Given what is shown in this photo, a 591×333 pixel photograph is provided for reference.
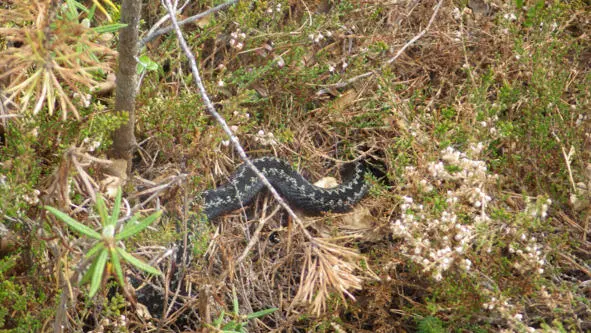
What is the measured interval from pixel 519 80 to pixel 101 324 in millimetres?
4318

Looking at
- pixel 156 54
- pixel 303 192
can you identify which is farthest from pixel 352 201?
pixel 156 54

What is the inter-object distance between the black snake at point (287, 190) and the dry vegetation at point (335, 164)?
12cm

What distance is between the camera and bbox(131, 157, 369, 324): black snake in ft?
18.3

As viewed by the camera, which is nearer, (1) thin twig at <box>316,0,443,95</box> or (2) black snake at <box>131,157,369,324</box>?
(2) black snake at <box>131,157,369,324</box>

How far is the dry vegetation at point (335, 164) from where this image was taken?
383 centimetres

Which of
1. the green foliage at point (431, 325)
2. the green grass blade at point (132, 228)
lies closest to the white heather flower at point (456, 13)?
the green foliage at point (431, 325)

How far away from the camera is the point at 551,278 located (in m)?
4.69

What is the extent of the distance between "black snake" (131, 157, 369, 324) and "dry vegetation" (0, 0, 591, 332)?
0.38 ft

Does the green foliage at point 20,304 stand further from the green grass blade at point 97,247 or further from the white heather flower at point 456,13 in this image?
the white heather flower at point 456,13

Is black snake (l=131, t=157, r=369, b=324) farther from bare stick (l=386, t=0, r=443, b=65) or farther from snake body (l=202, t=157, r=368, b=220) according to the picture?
bare stick (l=386, t=0, r=443, b=65)

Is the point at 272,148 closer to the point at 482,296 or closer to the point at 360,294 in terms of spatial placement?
the point at 360,294

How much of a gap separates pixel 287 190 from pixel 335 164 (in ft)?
1.84

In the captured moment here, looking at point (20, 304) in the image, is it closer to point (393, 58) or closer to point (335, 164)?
point (335, 164)

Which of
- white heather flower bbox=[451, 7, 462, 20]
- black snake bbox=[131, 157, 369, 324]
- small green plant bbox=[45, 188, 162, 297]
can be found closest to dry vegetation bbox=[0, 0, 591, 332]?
white heather flower bbox=[451, 7, 462, 20]
